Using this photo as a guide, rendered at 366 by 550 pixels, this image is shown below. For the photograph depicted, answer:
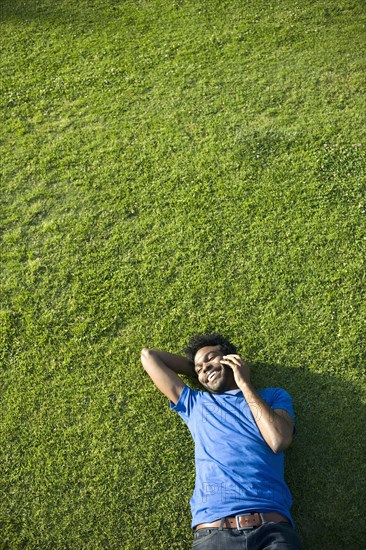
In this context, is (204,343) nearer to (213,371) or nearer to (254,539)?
(213,371)

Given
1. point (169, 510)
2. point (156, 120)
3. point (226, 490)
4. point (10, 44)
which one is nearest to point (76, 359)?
point (169, 510)

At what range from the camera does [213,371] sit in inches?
220

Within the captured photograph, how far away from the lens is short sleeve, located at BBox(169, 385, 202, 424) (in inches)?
220

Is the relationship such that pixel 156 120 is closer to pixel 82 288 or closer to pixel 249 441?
pixel 82 288

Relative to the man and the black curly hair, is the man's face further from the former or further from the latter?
the black curly hair

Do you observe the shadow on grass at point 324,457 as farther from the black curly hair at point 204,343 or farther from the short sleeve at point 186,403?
the short sleeve at point 186,403

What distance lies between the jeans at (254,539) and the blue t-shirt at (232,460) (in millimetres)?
150

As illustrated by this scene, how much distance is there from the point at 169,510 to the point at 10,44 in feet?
27.4

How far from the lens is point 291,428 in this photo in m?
5.16

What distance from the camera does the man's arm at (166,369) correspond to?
5699 mm

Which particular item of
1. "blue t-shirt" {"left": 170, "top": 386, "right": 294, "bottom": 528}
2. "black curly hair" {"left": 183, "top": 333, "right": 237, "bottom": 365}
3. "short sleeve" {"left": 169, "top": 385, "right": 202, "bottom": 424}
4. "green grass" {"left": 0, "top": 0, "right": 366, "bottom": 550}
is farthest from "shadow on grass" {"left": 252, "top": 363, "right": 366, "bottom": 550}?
"short sleeve" {"left": 169, "top": 385, "right": 202, "bottom": 424}

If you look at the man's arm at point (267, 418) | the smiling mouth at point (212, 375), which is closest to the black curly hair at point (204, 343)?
the smiling mouth at point (212, 375)

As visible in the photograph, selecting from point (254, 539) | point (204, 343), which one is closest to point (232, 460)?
point (254, 539)

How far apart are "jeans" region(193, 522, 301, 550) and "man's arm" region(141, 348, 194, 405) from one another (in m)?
1.43
